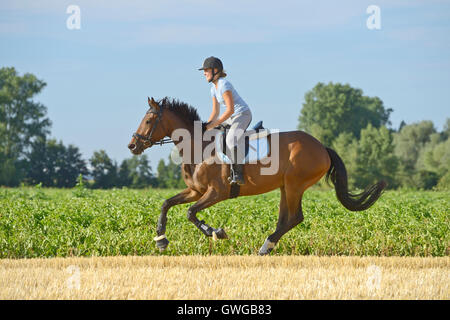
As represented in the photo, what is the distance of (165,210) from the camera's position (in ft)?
31.6

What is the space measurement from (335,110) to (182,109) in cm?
7624

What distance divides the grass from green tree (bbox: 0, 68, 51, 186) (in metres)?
61.0

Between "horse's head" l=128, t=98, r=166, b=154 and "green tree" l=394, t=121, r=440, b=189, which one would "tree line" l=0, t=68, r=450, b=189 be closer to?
"green tree" l=394, t=121, r=440, b=189

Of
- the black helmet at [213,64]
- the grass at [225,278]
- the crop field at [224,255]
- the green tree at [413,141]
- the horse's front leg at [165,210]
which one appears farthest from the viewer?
the green tree at [413,141]

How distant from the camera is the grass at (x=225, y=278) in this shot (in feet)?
25.2

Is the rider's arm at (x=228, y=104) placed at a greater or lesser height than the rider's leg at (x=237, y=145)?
greater

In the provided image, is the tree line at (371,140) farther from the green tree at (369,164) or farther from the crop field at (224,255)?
the crop field at (224,255)

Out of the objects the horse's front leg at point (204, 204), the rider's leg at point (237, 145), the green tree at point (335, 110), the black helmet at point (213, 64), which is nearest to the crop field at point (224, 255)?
the horse's front leg at point (204, 204)

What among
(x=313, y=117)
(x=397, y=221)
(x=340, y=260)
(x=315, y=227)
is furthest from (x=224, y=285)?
(x=313, y=117)

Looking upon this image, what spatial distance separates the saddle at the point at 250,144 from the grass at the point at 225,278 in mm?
1807

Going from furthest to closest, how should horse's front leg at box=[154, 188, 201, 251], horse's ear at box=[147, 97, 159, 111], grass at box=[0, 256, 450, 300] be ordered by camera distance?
horse's ear at box=[147, 97, 159, 111]
horse's front leg at box=[154, 188, 201, 251]
grass at box=[0, 256, 450, 300]

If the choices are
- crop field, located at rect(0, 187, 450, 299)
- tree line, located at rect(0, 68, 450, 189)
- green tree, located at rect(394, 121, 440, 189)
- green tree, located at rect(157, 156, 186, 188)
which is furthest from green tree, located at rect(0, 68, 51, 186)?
crop field, located at rect(0, 187, 450, 299)

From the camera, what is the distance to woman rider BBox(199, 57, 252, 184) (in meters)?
9.43

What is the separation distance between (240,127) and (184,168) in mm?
1146
